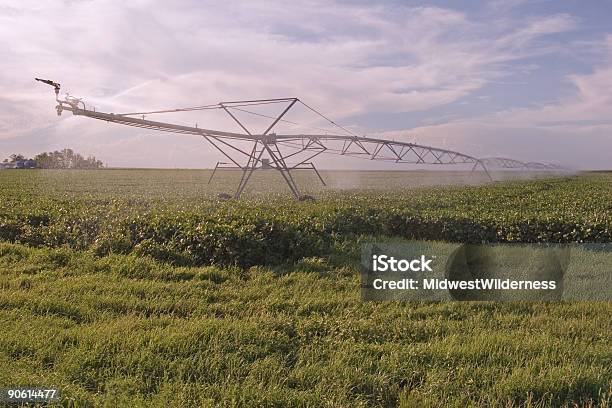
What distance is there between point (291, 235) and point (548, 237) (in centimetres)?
589

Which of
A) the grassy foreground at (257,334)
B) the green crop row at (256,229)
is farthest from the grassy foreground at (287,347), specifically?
the green crop row at (256,229)

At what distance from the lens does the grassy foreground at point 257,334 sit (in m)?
3.32

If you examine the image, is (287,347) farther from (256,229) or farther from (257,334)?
(256,229)

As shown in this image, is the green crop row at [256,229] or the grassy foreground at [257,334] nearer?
the grassy foreground at [257,334]

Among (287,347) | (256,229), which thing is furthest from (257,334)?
(256,229)

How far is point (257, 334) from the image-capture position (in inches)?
168

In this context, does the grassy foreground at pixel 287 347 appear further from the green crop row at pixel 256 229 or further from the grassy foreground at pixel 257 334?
the green crop row at pixel 256 229

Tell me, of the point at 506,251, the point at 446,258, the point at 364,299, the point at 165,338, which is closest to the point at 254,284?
the point at 364,299

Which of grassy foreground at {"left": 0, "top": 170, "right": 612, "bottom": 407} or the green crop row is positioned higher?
the green crop row

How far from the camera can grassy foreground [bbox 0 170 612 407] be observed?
332 cm

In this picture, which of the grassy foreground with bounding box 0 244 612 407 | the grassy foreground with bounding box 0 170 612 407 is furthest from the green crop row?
the grassy foreground with bounding box 0 244 612 407

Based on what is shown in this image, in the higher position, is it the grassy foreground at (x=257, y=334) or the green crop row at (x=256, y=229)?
the green crop row at (x=256, y=229)

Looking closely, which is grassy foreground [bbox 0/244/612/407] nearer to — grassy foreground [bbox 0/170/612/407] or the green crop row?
grassy foreground [bbox 0/170/612/407]

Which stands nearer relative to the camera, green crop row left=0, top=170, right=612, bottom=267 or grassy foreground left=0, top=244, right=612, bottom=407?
grassy foreground left=0, top=244, right=612, bottom=407
